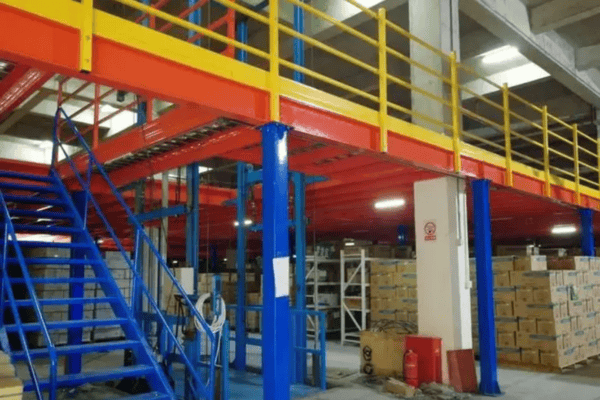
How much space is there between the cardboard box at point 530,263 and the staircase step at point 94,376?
752 centimetres

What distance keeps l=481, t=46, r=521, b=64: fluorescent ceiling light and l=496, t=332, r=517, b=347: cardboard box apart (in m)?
7.18

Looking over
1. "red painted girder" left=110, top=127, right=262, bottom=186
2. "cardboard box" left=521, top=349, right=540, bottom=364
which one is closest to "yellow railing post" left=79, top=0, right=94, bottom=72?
"red painted girder" left=110, top=127, right=262, bottom=186

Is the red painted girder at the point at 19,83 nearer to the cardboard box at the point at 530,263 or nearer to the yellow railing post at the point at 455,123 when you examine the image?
the yellow railing post at the point at 455,123

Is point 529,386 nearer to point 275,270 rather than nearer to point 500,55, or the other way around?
point 275,270

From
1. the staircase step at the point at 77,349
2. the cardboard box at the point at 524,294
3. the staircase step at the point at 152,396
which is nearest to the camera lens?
the staircase step at the point at 77,349

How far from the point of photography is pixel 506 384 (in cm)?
873

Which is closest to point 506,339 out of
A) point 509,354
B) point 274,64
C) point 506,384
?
point 509,354

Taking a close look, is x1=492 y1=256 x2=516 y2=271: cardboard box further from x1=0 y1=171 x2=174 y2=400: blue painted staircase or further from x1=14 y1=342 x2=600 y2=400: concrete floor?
x1=0 y1=171 x2=174 y2=400: blue painted staircase

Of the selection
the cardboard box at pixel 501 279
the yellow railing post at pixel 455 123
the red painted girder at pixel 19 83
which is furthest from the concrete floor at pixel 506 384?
the red painted girder at pixel 19 83

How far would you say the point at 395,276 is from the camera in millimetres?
12164

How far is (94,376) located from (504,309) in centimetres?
797

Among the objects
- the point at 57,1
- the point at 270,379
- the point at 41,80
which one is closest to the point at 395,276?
the point at 270,379

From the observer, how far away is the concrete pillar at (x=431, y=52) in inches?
349

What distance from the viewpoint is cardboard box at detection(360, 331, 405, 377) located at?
346 inches
